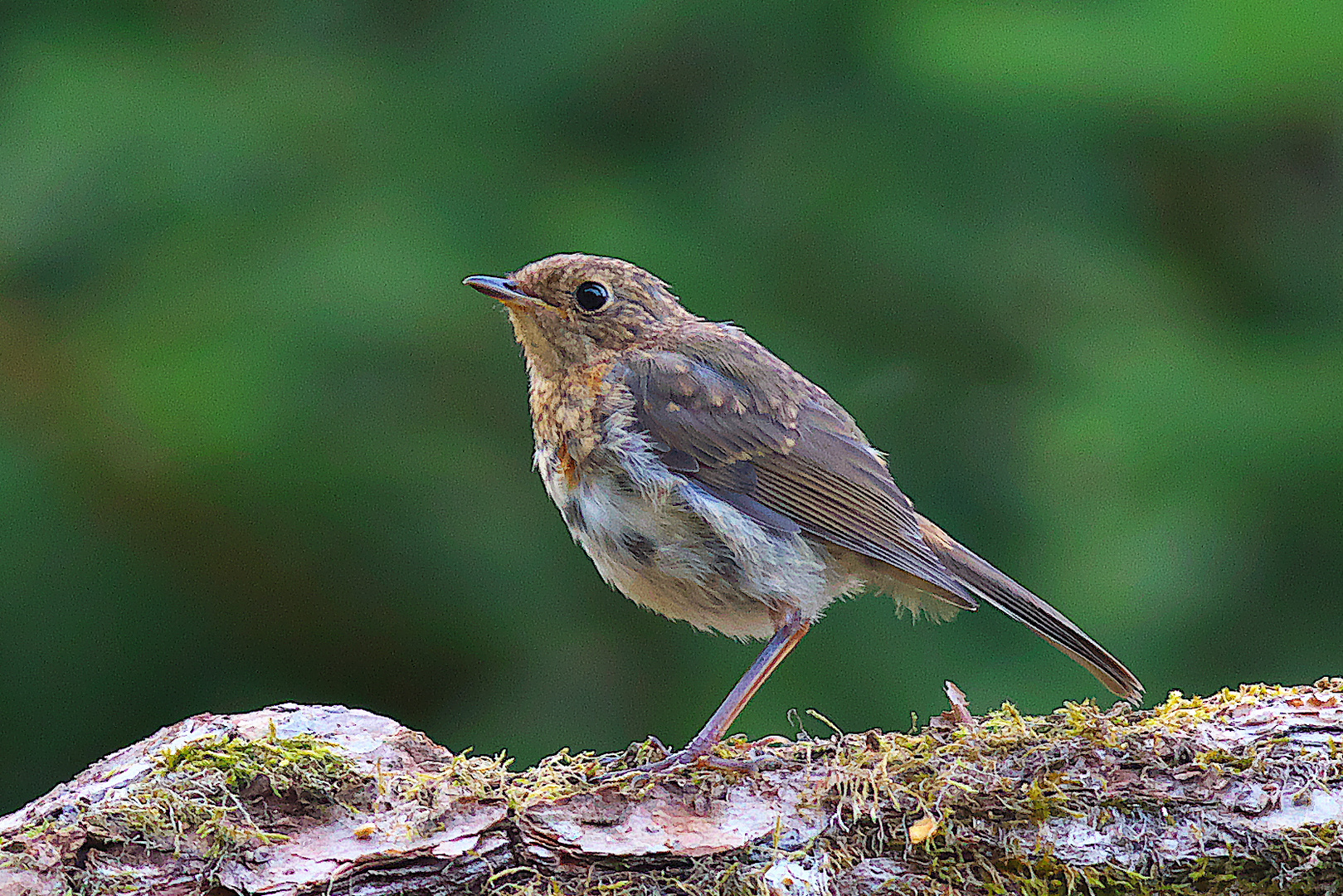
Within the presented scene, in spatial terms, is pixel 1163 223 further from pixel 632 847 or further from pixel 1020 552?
pixel 632 847

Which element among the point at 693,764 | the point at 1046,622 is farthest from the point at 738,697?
the point at 1046,622

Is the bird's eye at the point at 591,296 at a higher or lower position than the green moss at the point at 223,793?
higher

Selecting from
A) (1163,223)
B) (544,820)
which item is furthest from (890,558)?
(1163,223)

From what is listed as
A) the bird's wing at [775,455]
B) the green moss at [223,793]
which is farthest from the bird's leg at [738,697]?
the green moss at [223,793]

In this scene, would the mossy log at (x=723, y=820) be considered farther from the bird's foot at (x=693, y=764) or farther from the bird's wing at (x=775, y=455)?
the bird's wing at (x=775, y=455)

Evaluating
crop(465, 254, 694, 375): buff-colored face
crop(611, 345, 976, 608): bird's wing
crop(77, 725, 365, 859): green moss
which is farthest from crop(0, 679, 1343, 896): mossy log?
crop(465, 254, 694, 375): buff-colored face

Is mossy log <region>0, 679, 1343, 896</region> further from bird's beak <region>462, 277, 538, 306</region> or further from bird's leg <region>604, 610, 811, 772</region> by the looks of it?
bird's beak <region>462, 277, 538, 306</region>

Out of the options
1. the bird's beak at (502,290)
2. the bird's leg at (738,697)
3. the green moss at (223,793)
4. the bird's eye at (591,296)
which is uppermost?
the bird's eye at (591,296)
